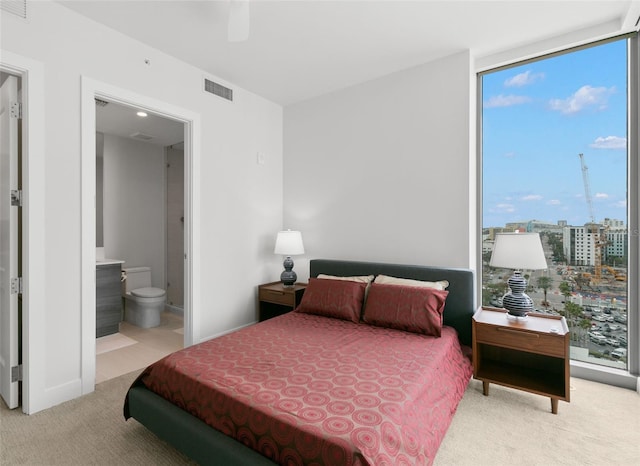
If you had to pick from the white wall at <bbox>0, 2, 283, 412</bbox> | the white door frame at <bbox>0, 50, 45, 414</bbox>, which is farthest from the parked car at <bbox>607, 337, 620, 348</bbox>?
the white door frame at <bbox>0, 50, 45, 414</bbox>

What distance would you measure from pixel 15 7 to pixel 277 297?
310 cm

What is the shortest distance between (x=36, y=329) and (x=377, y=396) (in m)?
2.32

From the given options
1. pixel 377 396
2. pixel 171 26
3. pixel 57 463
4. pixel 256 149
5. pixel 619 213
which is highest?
pixel 171 26

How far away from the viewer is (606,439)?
6.36 feet

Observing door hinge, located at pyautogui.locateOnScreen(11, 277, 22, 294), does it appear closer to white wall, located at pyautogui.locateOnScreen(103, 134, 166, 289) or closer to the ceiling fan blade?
the ceiling fan blade

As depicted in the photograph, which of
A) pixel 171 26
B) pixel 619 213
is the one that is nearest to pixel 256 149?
pixel 171 26

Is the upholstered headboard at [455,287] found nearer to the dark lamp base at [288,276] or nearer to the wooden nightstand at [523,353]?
the wooden nightstand at [523,353]

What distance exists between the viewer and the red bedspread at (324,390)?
1.33m

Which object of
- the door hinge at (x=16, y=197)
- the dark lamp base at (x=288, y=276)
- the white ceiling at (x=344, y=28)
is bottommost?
the dark lamp base at (x=288, y=276)

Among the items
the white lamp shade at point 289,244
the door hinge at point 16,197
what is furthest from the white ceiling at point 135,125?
the white lamp shade at point 289,244

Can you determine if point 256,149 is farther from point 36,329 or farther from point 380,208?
point 36,329

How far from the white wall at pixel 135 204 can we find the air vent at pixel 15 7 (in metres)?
2.72

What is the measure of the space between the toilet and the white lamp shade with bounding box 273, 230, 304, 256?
72.2 inches

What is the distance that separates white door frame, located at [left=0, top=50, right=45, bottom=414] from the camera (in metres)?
2.17
